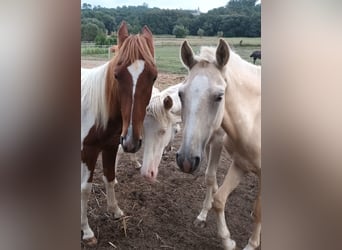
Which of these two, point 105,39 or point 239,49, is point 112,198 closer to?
point 105,39

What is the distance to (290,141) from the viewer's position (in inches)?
59.3

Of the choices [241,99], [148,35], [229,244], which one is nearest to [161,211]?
[229,244]

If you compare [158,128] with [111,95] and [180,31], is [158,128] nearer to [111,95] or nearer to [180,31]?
[111,95]

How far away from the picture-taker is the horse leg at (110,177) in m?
1.46

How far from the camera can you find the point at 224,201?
4.88ft

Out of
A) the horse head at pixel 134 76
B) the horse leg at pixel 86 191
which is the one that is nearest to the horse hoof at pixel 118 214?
the horse leg at pixel 86 191

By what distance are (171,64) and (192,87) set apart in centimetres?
11

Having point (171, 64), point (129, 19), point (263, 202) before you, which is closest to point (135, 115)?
point (171, 64)

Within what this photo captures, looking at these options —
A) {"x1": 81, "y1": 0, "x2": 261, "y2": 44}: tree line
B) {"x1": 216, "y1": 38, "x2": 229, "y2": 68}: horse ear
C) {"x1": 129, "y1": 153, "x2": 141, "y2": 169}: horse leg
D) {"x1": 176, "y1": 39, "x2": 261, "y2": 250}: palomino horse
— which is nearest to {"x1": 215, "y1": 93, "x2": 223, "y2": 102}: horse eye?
{"x1": 176, "y1": 39, "x2": 261, "y2": 250}: palomino horse

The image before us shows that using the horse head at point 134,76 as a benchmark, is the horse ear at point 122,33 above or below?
above

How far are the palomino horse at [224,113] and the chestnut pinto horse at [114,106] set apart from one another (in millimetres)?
140

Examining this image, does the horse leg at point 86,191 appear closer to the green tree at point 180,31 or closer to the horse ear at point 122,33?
the horse ear at point 122,33

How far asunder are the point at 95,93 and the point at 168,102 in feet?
0.85

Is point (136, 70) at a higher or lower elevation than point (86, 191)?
higher
